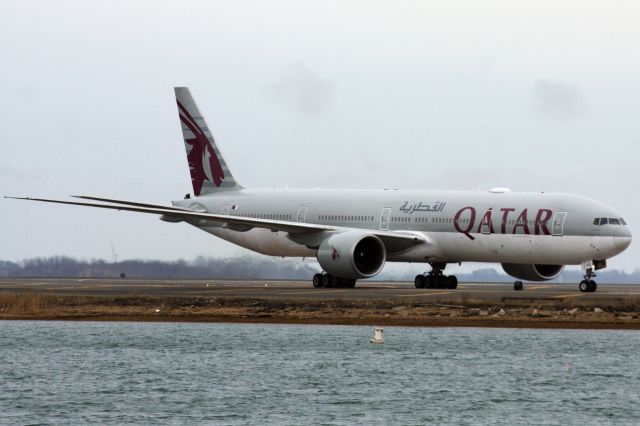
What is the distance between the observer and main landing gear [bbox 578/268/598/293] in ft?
214

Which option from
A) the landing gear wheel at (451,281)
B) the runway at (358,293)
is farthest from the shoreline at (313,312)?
the landing gear wheel at (451,281)

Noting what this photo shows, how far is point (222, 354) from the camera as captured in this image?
5097cm

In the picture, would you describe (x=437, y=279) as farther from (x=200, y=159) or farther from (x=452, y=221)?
(x=200, y=159)

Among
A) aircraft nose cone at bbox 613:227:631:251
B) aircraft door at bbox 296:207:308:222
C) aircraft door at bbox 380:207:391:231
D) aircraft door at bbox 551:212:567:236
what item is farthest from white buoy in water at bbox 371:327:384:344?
aircraft door at bbox 296:207:308:222

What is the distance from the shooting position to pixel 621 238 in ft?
209

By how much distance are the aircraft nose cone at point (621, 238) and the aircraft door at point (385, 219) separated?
12.5 meters

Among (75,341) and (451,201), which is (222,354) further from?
(451,201)

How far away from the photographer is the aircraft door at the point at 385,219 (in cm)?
7175

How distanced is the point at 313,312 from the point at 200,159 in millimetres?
25611

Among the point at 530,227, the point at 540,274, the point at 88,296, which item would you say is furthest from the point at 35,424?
the point at 540,274

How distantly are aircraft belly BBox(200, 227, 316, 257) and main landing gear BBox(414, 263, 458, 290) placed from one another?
6.66 m

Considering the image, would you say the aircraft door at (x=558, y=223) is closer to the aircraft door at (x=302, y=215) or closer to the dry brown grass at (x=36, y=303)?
the aircraft door at (x=302, y=215)

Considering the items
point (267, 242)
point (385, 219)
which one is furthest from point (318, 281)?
point (267, 242)

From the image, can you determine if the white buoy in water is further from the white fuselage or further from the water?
the white fuselage
